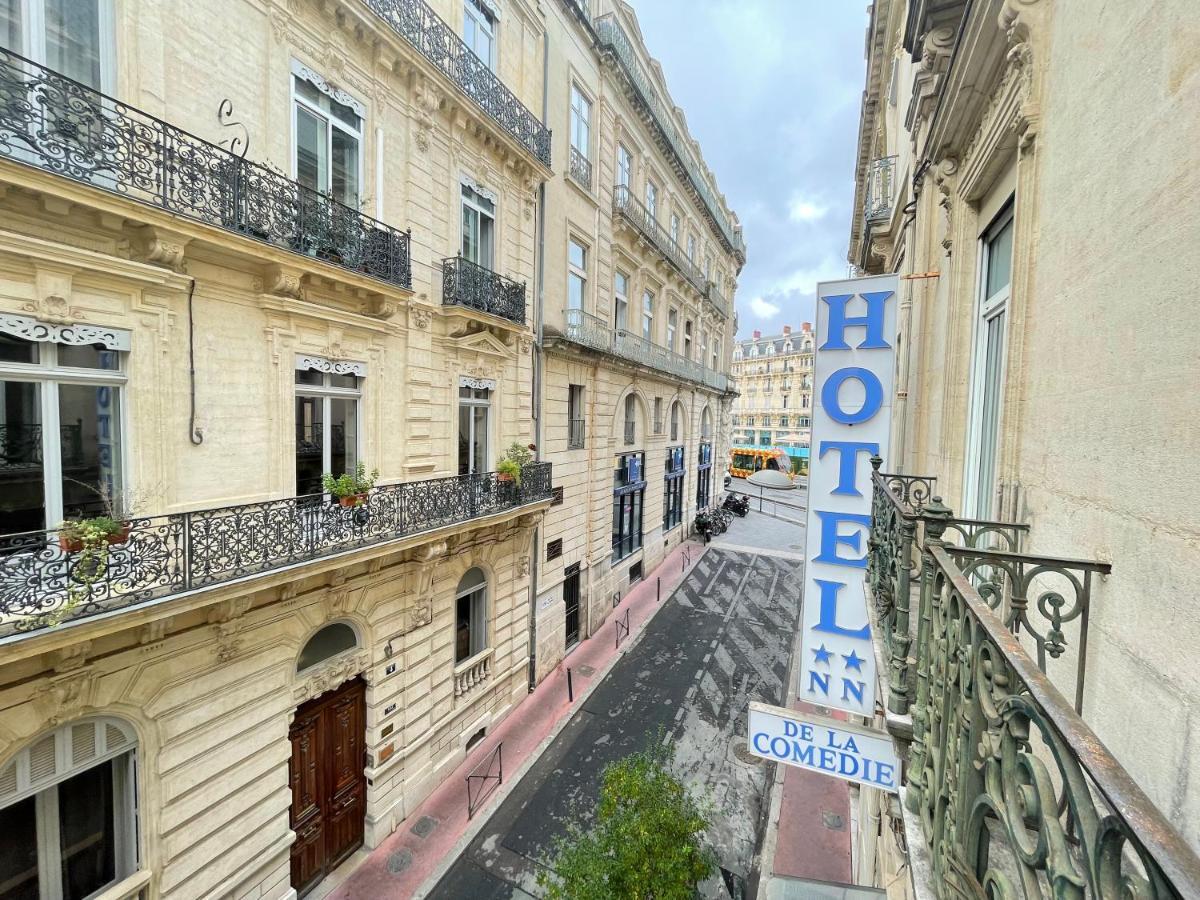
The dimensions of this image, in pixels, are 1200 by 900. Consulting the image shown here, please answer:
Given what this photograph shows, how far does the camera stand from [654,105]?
742 inches

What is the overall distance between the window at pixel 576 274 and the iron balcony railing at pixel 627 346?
54 cm

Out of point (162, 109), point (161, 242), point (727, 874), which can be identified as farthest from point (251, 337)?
point (727, 874)

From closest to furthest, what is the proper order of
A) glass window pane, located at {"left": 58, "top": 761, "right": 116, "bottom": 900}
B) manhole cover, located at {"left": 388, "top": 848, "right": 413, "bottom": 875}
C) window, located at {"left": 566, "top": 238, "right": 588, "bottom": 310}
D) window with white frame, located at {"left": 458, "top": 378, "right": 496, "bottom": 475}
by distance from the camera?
1. glass window pane, located at {"left": 58, "top": 761, "right": 116, "bottom": 900}
2. manhole cover, located at {"left": 388, "top": 848, "right": 413, "bottom": 875}
3. window with white frame, located at {"left": 458, "top": 378, "right": 496, "bottom": 475}
4. window, located at {"left": 566, "top": 238, "right": 588, "bottom": 310}

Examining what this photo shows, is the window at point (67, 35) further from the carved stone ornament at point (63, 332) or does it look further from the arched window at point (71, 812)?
the arched window at point (71, 812)

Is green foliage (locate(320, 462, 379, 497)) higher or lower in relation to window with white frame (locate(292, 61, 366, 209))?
lower

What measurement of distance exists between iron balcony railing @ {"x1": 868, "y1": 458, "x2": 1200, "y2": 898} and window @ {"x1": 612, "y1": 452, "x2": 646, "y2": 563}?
1530cm

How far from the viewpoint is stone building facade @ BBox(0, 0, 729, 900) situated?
16.9 ft

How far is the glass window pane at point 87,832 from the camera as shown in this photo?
5.62 meters

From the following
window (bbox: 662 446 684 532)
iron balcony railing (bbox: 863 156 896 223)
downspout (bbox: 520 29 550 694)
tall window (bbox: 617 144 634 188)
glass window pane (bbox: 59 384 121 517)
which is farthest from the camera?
window (bbox: 662 446 684 532)

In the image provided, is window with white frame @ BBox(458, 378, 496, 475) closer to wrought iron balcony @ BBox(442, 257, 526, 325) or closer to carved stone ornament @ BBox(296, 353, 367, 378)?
wrought iron balcony @ BBox(442, 257, 526, 325)

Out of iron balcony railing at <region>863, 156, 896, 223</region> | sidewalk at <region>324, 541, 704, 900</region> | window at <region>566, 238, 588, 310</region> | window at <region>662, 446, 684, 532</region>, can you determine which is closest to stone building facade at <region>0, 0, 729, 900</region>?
sidewalk at <region>324, 541, 704, 900</region>

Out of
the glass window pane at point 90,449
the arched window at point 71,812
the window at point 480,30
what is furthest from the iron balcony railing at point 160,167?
the arched window at point 71,812

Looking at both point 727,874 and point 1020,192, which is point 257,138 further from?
point 727,874

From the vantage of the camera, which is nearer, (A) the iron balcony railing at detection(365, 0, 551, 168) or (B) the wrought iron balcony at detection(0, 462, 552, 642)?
(B) the wrought iron balcony at detection(0, 462, 552, 642)
